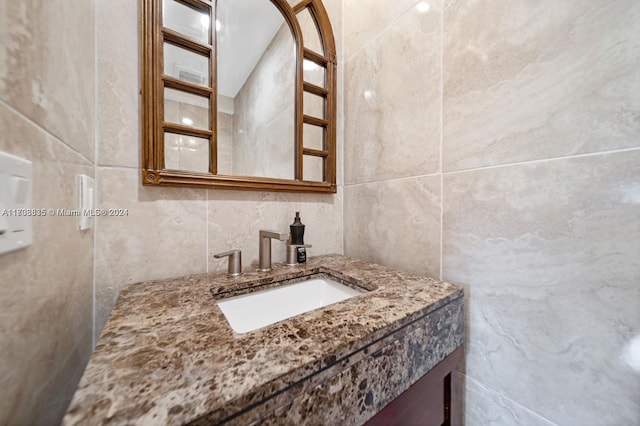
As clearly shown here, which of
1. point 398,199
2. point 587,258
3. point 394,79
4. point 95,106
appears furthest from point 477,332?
point 95,106

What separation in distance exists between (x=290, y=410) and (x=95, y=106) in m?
0.85

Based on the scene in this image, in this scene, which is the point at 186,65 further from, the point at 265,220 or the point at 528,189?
the point at 528,189

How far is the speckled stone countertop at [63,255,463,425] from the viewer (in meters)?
0.25

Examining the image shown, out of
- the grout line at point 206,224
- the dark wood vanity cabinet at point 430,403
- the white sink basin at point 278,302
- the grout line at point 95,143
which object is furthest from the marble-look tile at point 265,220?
the dark wood vanity cabinet at point 430,403

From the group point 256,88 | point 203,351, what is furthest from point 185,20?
point 203,351

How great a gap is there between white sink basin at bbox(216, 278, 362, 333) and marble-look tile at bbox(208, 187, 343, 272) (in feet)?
0.57

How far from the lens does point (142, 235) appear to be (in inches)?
26.6

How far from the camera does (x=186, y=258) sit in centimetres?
74

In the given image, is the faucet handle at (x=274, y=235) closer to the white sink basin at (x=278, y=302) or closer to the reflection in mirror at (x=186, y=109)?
the white sink basin at (x=278, y=302)

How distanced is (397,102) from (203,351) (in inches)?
37.2

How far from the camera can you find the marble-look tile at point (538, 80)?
448 mm

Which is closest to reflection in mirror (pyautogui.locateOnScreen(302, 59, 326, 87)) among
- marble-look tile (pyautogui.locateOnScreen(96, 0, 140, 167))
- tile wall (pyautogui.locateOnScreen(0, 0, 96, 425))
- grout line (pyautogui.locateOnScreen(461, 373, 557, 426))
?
marble-look tile (pyautogui.locateOnScreen(96, 0, 140, 167))

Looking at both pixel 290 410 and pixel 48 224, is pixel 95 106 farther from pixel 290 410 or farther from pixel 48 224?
pixel 290 410

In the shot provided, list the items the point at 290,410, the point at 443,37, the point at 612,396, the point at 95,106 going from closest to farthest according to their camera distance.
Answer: the point at 290,410, the point at 612,396, the point at 95,106, the point at 443,37
